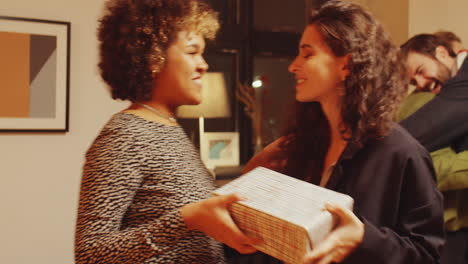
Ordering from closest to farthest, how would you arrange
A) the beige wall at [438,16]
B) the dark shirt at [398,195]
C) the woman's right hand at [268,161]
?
the dark shirt at [398,195]
the woman's right hand at [268,161]
the beige wall at [438,16]

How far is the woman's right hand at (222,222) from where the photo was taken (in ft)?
2.53

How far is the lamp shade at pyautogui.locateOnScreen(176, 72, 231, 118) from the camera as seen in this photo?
329 cm

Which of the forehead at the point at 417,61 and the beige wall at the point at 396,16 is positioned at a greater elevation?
the beige wall at the point at 396,16

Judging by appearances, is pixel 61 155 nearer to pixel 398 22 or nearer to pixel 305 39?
pixel 305 39

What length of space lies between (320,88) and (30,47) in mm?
2059

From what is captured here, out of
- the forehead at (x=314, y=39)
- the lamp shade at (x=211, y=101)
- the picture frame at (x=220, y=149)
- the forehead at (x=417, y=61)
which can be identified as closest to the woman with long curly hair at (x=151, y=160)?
the forehead at (x=314, y=39)

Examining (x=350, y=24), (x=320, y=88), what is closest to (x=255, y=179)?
(x=320, y=88)

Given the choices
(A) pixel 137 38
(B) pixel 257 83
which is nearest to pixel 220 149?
(B) pixel 257 83

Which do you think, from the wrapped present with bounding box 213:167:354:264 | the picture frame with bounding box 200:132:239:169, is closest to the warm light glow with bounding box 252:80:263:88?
the picture frame with bounding box 200:132:239:169

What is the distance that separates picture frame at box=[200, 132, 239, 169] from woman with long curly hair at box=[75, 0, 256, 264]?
2.01m

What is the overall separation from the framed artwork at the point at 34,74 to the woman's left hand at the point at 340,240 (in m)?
2.23

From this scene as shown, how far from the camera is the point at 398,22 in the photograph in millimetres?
3090

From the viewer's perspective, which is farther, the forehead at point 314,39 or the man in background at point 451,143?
the man in background at point 451,143

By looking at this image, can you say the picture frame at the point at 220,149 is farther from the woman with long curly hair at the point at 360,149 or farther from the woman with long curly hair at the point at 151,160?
the woman with long curly hair at the point at 151,160
